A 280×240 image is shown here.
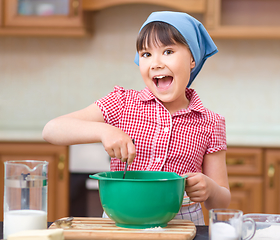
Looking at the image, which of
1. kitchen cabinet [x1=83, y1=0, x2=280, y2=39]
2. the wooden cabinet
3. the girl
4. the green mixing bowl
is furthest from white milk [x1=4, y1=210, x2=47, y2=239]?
kitchen cabinet [x1=83, y1=0, x2=280, y2=39]

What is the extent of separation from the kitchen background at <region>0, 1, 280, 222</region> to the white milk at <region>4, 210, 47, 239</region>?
2.02 m

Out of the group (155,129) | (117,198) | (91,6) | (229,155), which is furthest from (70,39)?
(117,198)

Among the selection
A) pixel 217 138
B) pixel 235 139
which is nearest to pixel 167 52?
pixel 217 138

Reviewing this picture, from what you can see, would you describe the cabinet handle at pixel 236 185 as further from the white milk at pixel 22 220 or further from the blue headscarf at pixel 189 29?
the white milk at pixel 22 220

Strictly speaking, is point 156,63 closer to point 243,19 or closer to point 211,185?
point 211,185

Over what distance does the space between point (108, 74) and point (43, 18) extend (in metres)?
0.61

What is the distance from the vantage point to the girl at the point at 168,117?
0.97m

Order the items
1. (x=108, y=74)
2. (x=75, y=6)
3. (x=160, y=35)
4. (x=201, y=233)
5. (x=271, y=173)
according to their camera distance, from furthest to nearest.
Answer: (x=108, y=74) → (x=75, y=6) → (x=271, y=173) → (x=160, y=35) → (x=201, y=233)

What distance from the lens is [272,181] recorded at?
6.86 feet

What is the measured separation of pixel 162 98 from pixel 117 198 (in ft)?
1.26

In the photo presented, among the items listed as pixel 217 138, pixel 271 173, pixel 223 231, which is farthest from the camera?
pixel 271 173

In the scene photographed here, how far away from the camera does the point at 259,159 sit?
2104 mm

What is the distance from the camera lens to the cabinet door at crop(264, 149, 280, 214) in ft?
6.84

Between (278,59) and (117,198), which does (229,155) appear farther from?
(117,198)
